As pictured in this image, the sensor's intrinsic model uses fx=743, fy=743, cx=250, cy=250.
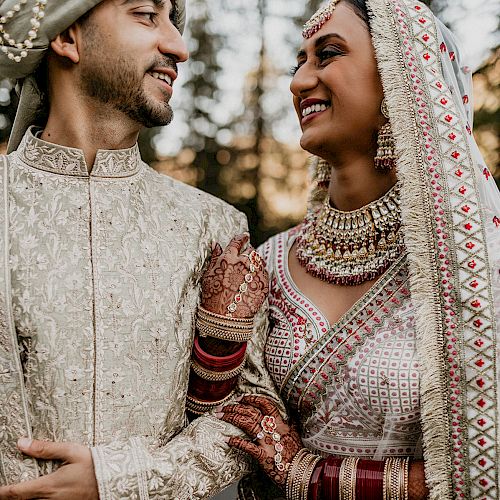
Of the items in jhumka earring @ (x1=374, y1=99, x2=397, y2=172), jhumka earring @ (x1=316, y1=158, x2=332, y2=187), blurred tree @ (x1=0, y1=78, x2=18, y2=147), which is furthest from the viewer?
blurred tree @ (x1=0, y1=78, x2=18, y2=147)

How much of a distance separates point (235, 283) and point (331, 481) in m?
0.60

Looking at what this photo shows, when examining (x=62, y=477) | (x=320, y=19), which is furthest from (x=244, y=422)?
(x=320, y=19)

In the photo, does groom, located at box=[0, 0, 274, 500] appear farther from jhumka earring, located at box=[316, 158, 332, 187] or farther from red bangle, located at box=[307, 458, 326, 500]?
jhumka earring, located at box=[316, 158, 332, 187]

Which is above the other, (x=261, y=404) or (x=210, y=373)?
(x=210, y=373)

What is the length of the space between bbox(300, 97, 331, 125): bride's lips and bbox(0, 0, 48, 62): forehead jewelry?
33.0 inches

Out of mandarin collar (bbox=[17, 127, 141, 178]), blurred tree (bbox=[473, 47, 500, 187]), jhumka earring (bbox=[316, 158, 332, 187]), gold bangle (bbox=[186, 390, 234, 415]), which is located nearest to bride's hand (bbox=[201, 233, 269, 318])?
gold bangle (bbox=[186, 390, 234, 415])

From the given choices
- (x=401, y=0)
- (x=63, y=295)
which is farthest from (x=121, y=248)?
(x=401, y=0)

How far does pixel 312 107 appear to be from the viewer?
2338 millimetres

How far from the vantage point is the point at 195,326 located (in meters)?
2.02

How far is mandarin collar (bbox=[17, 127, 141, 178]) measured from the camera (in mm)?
1969

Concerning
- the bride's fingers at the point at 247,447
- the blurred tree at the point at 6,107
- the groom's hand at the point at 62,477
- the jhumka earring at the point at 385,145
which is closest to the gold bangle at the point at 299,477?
the bride's fingers at the point at 247,447

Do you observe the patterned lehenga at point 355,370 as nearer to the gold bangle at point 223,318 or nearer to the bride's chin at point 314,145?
the gold bangle at point 223,318

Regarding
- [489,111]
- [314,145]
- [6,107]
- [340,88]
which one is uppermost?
[340,88]

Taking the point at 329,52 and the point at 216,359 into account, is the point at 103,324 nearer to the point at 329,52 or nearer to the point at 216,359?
the point at 216,359
